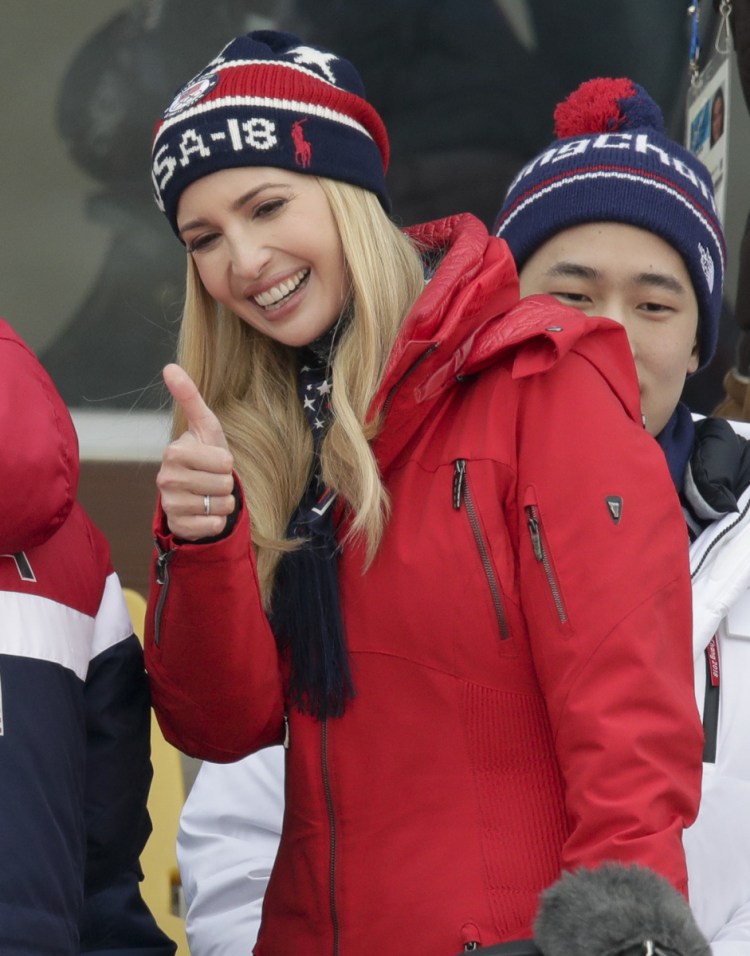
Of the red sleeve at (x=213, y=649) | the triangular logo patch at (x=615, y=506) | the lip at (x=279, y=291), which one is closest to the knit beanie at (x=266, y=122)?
the lip at (x=279, y=291)

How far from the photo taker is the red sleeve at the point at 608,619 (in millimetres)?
1517

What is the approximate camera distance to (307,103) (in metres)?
1.95

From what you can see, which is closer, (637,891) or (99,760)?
(637,891)

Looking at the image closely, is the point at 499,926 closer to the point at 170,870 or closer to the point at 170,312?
the point at 170,870

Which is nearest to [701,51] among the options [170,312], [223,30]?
[223,30]

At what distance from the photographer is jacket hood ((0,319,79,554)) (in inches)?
58.0

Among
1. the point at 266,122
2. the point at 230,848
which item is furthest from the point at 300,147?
the point at 230,848

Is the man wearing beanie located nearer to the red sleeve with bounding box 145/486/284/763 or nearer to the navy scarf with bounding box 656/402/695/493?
the navy scarf with bounding box 656/402/695/493

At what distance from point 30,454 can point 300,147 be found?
2.14ft

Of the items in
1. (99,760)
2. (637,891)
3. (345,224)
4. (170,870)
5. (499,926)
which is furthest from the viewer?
(170,870)

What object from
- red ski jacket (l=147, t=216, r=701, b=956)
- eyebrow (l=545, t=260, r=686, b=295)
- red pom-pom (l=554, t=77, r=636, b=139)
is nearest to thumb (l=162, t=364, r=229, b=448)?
red ski jacket (l=147, t=216, r=701, b=956)

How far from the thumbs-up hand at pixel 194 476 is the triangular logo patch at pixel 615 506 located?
420 mm

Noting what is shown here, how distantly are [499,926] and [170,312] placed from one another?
7.05ft

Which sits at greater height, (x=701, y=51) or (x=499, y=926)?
(x=701, y=51)
